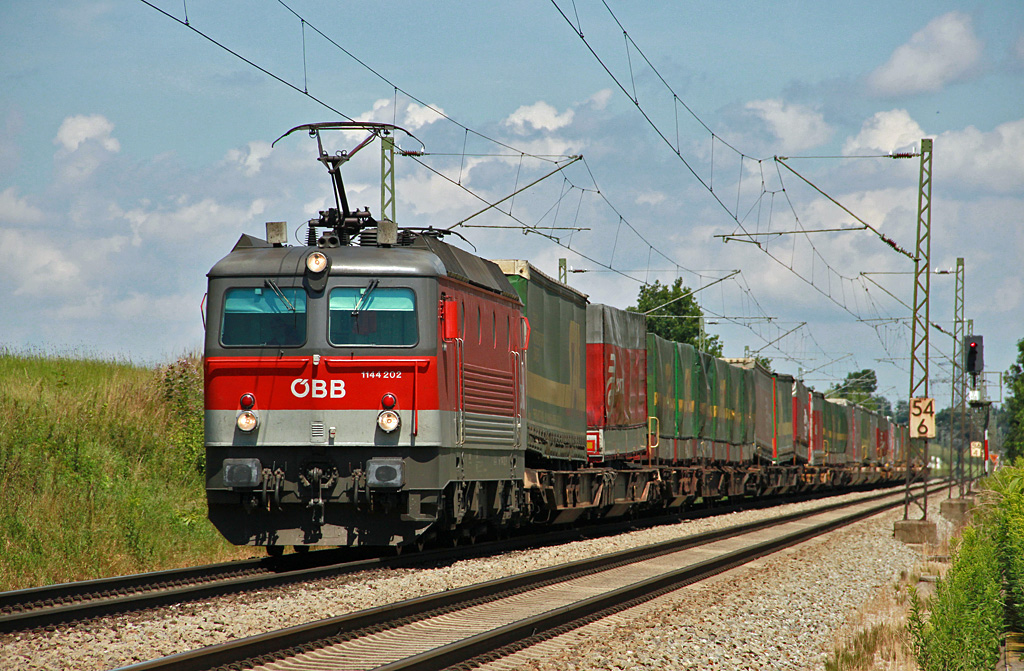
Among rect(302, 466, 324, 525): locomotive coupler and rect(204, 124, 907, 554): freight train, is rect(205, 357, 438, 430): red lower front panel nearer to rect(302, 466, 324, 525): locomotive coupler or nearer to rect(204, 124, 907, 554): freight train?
rect(204, 124, 907, 554): freight train

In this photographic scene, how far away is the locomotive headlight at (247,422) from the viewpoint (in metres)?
11.7

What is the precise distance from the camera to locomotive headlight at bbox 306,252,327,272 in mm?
12039

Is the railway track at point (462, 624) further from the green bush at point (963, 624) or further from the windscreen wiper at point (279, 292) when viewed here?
the windscreen wiper at point (279, 292)

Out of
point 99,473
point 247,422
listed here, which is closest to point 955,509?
point 99,473

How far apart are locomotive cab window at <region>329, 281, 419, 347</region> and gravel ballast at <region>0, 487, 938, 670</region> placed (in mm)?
2496

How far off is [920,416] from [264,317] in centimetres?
1572

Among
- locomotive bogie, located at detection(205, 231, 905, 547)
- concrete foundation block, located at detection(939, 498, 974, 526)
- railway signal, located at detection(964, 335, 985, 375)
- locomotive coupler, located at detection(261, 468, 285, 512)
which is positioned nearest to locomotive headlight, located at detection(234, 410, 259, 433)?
locomotive bogie, located at detection(205, 231, 905, 547)

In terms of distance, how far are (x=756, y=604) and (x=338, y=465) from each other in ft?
14.9

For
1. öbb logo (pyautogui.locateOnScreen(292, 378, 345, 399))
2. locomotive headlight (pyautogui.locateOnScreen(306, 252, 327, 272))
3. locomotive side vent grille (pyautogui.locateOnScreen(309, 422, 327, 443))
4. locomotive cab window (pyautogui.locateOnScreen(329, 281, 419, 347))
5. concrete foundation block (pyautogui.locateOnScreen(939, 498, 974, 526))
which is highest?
locomotive headlight (pyautogui.locateOnScreen(306, 252, 327, 272))

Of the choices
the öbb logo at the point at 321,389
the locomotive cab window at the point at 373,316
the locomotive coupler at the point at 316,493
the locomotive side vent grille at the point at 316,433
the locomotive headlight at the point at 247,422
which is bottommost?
the locomotive coupler at the point at 316,493

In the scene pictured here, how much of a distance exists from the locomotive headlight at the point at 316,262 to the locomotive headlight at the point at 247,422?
5.56 feet

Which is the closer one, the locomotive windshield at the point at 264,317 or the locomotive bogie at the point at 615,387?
the locomotive windshield at the point at 264,317

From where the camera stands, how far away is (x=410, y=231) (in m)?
13.3

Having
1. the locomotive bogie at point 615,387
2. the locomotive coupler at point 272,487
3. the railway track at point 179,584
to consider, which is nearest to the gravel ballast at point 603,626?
the railway track at point 179,584
